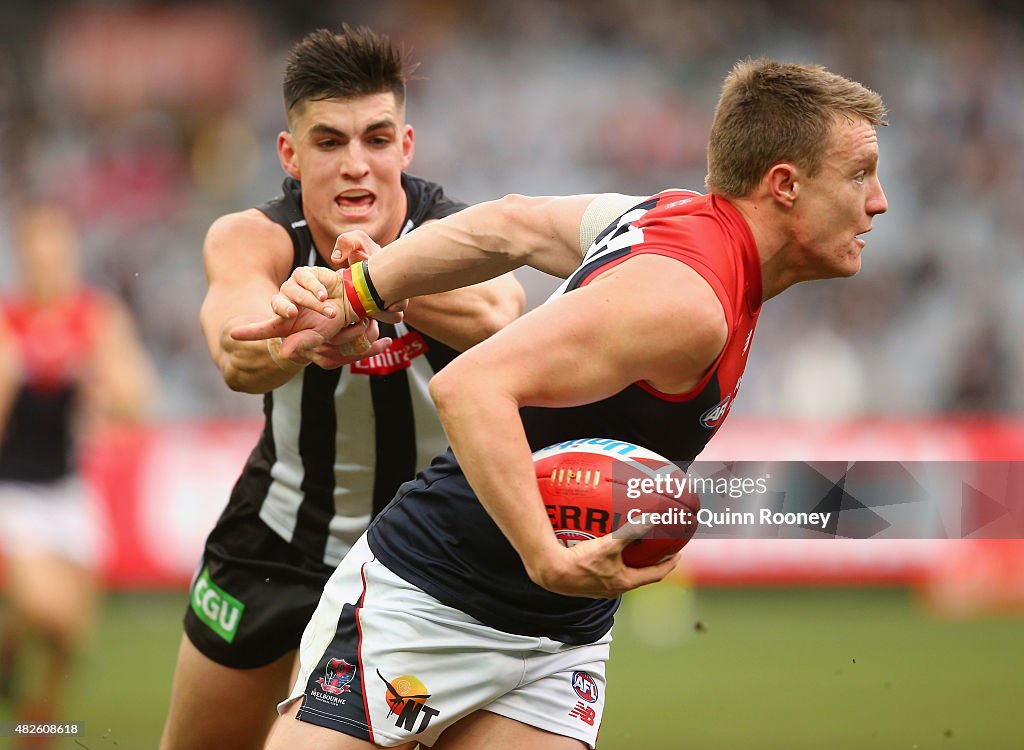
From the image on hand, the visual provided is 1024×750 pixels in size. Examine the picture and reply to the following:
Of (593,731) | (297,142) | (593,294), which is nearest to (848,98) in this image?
(593,294)

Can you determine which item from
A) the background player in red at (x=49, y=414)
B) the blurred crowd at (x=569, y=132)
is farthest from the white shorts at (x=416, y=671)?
the blurred crowd at (x=569, y=132)

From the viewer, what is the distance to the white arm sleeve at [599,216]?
3.50m

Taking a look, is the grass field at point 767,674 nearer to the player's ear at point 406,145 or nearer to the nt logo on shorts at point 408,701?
the player's ear at point 406,145

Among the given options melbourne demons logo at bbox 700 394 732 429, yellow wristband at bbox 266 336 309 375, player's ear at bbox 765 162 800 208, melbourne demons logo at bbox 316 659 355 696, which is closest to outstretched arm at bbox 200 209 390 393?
yellow wristband at bbox 266 336 309 375

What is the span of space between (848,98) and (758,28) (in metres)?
13.5

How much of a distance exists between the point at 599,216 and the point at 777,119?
565 millimetres

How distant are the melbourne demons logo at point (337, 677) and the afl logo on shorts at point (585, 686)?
603 mm

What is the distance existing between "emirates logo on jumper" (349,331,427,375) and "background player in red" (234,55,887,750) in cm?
71

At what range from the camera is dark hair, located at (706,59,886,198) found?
3.17 m

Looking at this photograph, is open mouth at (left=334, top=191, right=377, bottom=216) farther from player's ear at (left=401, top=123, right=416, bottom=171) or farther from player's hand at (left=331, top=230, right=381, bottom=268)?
player's hand at (left=331, top=230, right=381, bottom=268)

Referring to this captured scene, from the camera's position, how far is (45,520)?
24.2ft

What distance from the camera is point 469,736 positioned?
11.1 feet

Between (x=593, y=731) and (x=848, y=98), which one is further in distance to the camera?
(x=593, y=731)

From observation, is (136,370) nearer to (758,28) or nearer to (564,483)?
(564,483)
